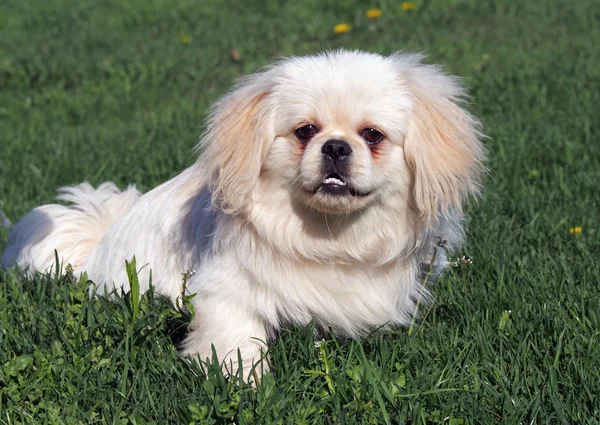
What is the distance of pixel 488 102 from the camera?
19.3ft

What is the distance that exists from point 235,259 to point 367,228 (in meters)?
0.44

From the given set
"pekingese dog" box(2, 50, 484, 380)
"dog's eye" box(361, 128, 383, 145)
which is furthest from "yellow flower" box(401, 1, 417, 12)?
"dog's eye" box(361, 128, 383, 145)

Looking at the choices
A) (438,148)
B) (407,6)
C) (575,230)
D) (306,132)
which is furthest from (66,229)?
(407,6)

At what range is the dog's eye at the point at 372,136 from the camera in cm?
277

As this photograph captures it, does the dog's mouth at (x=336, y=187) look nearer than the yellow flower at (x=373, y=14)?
Yes

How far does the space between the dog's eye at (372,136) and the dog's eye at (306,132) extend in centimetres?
15

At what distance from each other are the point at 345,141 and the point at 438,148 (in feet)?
1.09

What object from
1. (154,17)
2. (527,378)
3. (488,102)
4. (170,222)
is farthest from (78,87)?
(527,378)

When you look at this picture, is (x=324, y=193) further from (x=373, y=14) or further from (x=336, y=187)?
(x=373, y=14)

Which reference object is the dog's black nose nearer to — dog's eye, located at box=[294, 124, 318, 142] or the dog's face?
the dog's face

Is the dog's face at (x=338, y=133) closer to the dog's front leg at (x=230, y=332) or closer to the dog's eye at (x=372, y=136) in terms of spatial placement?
the dog's eye at (x=372, y=136)

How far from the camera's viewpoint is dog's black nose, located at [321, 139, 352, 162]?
2.65 metres

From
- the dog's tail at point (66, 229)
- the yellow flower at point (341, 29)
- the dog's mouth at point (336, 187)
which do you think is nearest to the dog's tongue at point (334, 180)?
the dog's mouth at point (336, 187)

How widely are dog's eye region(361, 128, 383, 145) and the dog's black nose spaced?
0.45 ft
